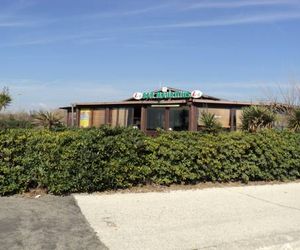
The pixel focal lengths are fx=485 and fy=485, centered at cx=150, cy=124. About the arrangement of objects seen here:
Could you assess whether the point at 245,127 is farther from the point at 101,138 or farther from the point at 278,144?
the point at 101,138

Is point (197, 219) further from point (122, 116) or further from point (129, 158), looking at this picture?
point (122, 116)

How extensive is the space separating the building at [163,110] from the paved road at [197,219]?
19.0ft

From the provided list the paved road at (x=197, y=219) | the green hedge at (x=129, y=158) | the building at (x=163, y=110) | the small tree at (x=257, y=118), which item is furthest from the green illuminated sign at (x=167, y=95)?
the paved road at (x=197, y=219)

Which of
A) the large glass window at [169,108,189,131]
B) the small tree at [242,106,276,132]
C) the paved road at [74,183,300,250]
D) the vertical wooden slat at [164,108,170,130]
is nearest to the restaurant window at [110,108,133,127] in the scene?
the vertical wooden slat at [164,108,170,130]

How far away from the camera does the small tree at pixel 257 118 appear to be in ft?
41.4

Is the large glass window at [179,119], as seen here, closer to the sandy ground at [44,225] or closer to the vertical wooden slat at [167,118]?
the vertical wooden slat at [167,118]

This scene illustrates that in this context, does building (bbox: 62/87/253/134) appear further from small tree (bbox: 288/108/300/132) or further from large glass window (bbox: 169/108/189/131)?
small tree (bbox: 288/108/300/132)

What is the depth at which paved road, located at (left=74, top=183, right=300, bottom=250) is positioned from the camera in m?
6.15

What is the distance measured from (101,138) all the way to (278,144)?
4.35 metres

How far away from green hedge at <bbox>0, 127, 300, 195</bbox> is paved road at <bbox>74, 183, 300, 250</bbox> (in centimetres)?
44

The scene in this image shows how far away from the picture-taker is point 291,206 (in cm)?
854

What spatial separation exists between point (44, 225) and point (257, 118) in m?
7.63

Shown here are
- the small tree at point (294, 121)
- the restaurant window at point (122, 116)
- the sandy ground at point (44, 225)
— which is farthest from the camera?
the restaurant window at point (122, 116)

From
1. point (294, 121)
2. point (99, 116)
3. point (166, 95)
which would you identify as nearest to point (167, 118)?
point (166, 95)
